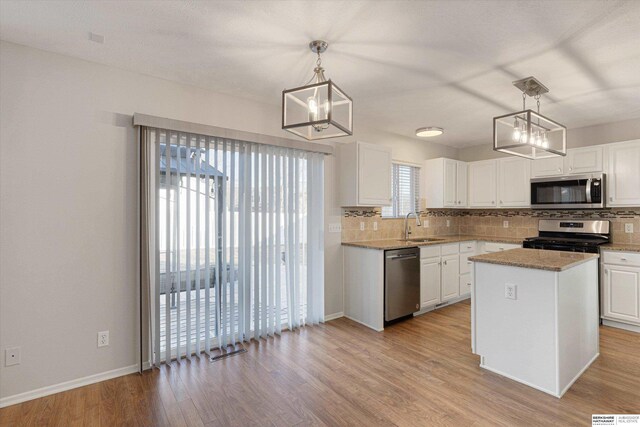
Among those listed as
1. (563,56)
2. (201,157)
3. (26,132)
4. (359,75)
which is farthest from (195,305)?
(563,56)

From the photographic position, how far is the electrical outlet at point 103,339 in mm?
2555

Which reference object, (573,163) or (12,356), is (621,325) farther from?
(12,356)

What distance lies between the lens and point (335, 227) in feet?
13.2

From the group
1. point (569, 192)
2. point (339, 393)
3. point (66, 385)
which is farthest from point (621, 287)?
point (66, 385)

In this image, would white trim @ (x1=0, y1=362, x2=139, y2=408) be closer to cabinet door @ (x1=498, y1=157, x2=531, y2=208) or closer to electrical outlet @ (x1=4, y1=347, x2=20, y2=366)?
electrical outlet @ (x1=4, y1=347, x2=20, y2=366)

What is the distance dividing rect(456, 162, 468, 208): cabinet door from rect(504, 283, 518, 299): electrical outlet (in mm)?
2922

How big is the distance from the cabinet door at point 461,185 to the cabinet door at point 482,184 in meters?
0.08

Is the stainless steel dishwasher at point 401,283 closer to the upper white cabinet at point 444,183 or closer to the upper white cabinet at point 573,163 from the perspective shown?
the upper white cabinet at point 444,183

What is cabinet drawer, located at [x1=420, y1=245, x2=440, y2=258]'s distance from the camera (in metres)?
4.07

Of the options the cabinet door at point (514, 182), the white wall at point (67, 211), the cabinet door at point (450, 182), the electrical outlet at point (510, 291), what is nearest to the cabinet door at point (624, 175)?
the cabinet door at point (514, 182)

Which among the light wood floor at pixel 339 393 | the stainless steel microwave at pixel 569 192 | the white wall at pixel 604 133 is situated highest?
the white wall at pixel 604 133

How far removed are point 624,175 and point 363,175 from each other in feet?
9.96

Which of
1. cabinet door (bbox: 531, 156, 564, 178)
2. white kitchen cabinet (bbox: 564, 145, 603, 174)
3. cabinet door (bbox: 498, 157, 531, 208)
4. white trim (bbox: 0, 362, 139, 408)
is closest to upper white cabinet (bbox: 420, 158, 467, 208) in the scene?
cabinet door (bbox: 498, 157, 531, 208)

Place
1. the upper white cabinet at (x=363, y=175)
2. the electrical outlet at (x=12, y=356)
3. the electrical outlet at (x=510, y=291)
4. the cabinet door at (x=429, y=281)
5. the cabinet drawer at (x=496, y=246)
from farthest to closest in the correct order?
1. the cabinet drawer at (x=496, y=246)
2. the cabinet door at (x=429, y=281)
3. the upper white cabinet at (x=363, y=175)
4. the electrical outlet at (x=510, y=291)
5. the electrical outlet at (x=12, y=356)
